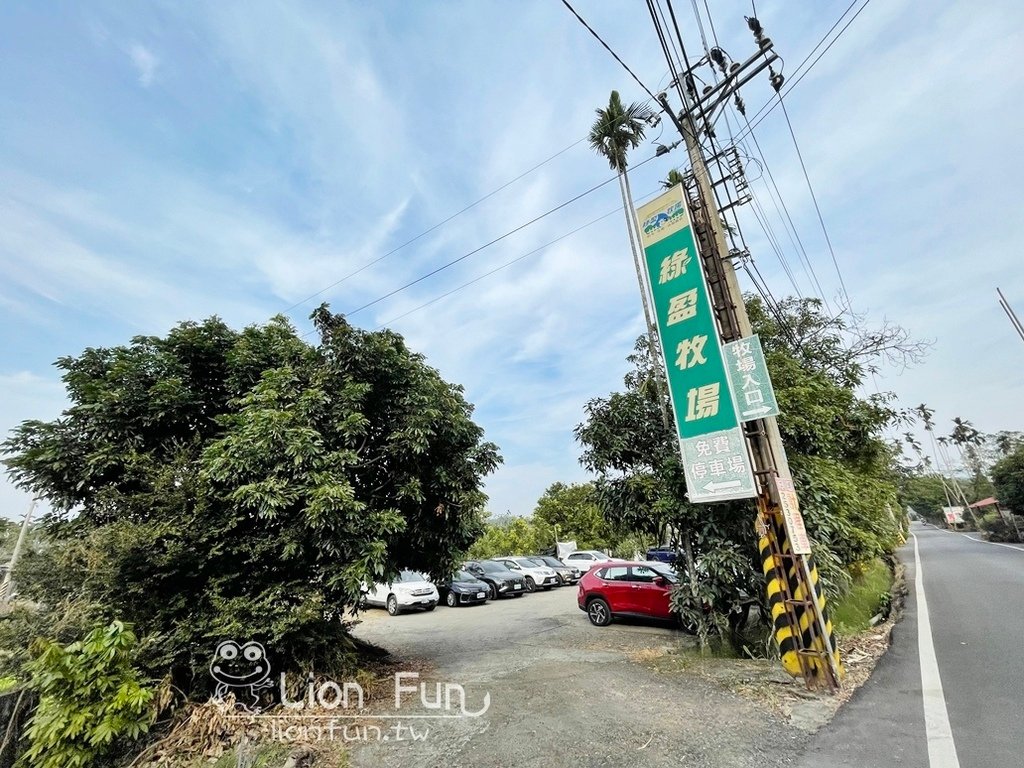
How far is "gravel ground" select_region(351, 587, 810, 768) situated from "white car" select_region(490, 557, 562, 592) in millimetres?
9111

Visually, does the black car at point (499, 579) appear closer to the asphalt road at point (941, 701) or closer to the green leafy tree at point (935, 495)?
the asphalt road at point (941, 701)

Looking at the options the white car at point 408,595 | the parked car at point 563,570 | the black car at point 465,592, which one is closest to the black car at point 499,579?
the black car at point 465,592

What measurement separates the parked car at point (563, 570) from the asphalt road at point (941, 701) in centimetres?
1199

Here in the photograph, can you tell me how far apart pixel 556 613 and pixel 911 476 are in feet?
67.6

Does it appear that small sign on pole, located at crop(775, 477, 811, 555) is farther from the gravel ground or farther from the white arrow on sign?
the gravel ground

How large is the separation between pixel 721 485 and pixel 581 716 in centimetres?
312

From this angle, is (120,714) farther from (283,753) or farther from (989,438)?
(989,438)

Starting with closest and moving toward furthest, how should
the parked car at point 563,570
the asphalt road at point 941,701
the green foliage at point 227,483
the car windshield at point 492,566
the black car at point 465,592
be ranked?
the asphalt road at point 941,701, the green foliage at point 227,483, the black car at point 465,592, the car windshield at point 492,566, the parked car at point 563,570

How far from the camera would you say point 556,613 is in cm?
1156

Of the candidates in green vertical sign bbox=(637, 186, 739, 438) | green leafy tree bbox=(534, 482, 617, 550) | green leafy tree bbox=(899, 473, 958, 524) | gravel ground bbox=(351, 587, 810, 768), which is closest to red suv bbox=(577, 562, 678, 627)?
gravel ground bbox=(351, 587, 810, 768)

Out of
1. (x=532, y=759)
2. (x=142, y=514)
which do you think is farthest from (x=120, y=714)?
(x=532, y=759)

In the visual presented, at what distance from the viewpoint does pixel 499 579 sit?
606 inches

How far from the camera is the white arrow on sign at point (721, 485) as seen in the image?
5.51 m

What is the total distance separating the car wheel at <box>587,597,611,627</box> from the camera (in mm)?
9695
